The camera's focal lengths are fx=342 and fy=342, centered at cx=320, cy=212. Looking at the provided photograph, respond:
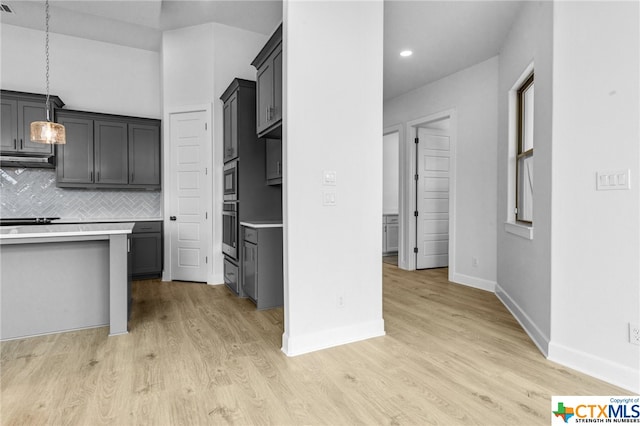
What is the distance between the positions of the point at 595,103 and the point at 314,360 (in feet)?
8.16

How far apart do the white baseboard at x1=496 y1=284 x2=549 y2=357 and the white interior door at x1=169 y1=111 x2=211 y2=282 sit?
3.72 m

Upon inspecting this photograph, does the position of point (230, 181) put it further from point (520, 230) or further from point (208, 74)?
point (520, 230)

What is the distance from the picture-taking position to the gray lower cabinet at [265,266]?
344 centimetres

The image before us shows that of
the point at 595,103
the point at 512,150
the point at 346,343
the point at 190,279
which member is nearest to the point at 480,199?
the point at 512,150

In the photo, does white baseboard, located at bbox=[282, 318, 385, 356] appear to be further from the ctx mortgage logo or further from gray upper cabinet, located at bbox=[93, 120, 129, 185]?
gray upper cabinet, located at bbox=[93, 120, 129, 185]

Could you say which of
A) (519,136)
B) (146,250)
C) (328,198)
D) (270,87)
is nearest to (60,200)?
(146,250)

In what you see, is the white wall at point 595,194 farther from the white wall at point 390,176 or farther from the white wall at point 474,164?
the white wall at point 390,176

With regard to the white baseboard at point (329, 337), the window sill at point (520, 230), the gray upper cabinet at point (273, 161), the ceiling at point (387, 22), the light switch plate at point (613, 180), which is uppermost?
the ceiling at point (387, 22)

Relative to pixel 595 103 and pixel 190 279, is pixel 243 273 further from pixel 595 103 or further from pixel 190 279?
pixel 595 103

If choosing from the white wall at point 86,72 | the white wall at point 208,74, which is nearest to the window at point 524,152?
the white wall at point 208,74

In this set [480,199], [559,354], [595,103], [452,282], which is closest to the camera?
[595,103]

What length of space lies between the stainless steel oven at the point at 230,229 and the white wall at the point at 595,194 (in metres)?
3.08

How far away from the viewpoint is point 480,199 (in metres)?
4.50

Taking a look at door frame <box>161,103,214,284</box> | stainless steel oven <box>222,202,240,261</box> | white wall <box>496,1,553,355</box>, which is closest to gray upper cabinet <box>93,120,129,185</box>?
door frame <box>161,103,214,284</box>
